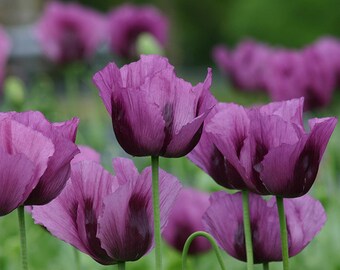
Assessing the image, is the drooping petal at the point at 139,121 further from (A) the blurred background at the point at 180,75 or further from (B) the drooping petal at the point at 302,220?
(A) the blurred background at the point at 180,75

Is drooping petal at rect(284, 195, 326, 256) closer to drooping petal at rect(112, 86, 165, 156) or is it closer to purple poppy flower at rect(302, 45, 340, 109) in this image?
drooping petal at rect(112, 86, 165, 156)

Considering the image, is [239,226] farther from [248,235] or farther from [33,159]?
[33,159]

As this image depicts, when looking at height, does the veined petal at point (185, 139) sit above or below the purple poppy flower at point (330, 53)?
below

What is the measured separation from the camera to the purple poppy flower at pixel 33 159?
0.87 m

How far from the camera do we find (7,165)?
34.4 inches

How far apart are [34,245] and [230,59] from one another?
99cm

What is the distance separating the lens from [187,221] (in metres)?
1.66

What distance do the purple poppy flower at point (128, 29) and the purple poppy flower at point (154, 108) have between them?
72.3 inches

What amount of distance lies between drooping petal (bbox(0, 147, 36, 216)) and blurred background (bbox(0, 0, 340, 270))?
2.35 ft

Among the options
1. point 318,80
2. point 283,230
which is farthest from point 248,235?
point 318,80

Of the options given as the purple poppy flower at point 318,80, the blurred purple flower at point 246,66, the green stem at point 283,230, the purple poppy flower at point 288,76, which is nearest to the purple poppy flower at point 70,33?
the blurred purple flower at point 246,66

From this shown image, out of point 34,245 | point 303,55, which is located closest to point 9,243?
point 34,245

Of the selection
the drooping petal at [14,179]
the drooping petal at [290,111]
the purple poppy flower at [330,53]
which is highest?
the purple poppy flower at [330,53]

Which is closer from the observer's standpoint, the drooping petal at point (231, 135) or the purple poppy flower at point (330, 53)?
the drooping petal at point (231, 135)
